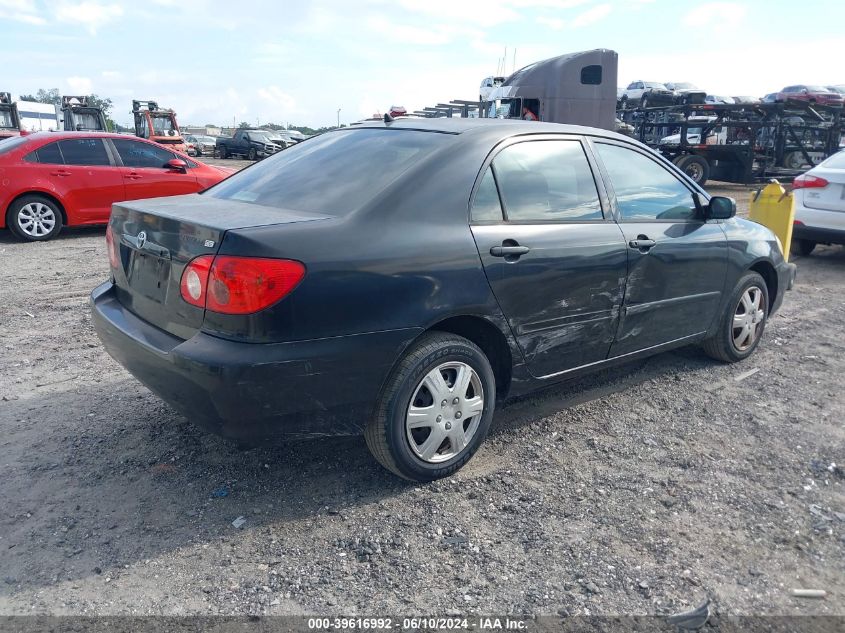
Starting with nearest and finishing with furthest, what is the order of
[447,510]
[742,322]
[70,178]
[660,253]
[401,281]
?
[401,281]
[447,510]
[660,253]
[742,322]
[70,178]

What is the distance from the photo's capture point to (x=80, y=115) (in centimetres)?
2306

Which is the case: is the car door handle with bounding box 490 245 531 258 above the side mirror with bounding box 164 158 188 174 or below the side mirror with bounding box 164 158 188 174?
below

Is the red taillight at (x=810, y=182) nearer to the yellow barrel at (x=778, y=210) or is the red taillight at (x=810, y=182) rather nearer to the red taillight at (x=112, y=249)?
the yellow barrel at (x=778, y=210)

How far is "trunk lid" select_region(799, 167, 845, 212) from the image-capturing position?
8.43 m

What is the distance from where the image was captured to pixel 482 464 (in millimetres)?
3582

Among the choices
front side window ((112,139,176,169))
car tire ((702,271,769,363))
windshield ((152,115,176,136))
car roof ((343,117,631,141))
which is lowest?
car tire ((702,271,769,363))

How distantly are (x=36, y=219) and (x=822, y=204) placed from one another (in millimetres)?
10305

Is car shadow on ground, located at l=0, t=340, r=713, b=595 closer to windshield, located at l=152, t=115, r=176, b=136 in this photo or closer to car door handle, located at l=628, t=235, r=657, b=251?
car door handle, located at l=628, t=235, r=657, b=251

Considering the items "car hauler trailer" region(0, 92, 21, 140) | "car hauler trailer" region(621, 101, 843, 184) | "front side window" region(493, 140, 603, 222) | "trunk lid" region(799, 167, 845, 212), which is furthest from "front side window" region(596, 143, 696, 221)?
"car hauler trailer" region(0, 92, 21, 140)

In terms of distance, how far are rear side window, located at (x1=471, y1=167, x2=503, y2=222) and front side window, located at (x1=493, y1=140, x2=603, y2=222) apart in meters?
0.05

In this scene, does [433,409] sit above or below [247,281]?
below

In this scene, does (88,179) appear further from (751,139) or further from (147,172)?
(751,139)

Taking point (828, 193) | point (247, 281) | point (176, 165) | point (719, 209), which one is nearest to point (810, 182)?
point (828, 193)

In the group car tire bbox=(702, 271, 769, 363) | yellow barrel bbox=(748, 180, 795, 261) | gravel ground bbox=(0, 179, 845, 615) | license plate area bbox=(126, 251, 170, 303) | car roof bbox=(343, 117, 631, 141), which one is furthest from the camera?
yellow barrel bbox=(748, 180, 795, 261)
